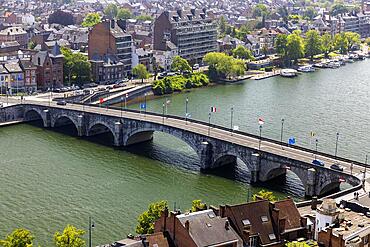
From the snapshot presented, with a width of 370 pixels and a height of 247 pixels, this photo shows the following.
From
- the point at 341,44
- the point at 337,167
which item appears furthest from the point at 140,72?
the point at 341,44

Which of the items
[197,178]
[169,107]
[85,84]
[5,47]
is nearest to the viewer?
[197,178]

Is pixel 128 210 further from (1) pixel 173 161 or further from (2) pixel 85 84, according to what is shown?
(2) pixel 85 84

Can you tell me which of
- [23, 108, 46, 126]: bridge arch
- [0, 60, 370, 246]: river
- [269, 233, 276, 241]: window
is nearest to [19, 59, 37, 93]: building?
[23, 108, 46, 126]: bridge arch

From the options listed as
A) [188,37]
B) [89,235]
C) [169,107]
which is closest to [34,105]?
[169,107]

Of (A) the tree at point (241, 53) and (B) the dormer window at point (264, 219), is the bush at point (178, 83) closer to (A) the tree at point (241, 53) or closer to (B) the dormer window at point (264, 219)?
(A) the tree at point (241, 53)

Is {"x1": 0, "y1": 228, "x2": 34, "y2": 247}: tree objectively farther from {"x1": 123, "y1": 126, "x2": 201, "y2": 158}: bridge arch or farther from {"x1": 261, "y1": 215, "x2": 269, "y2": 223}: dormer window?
{"x1": 123, "y1": 126, "x2": 201, "y2": 158}: bridge arch

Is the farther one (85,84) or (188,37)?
(188,37)
